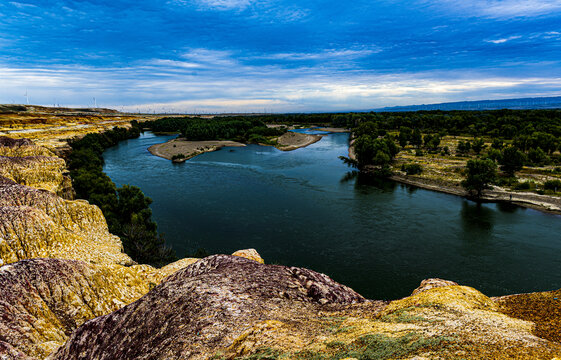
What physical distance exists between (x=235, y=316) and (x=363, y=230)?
33.1 meters

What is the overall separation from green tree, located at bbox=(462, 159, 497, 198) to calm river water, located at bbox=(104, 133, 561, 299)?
3318 millimetres

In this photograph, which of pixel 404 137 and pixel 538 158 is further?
pixel 404 137

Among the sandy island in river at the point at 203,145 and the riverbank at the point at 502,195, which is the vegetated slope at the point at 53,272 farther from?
the sandy island in river at the point at 203,145

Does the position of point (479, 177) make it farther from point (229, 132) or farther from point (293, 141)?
point (229, 132)

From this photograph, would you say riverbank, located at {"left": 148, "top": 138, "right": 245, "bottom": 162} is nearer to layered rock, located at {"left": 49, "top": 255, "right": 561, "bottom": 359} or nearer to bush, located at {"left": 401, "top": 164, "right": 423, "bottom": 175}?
bush, located at {"left": 401, "top": 164, "right": 423, "bottom": 175}

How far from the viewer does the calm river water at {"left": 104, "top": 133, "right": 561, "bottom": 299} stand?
2986 centimetres

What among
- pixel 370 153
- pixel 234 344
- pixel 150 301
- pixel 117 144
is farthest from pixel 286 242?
pixel 117 144

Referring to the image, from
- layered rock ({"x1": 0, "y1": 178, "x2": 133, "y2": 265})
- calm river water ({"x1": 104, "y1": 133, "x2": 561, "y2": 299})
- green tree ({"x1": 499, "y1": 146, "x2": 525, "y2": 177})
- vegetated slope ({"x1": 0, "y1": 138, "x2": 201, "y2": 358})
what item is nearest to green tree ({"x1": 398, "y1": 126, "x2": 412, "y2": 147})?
green tree ({"x1": 499, "y1": 146, "x2": 525, "y2": 177})

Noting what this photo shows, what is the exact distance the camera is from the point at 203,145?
4518 inches

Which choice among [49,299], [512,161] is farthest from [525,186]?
[49,299]

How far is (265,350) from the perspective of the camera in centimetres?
705

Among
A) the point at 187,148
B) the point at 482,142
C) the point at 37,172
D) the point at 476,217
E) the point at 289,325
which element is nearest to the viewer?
the point at 289,325

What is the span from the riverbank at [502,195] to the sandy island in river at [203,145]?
59.1 m

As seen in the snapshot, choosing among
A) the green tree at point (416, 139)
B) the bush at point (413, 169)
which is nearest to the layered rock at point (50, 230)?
the bush at point (413, 169)
